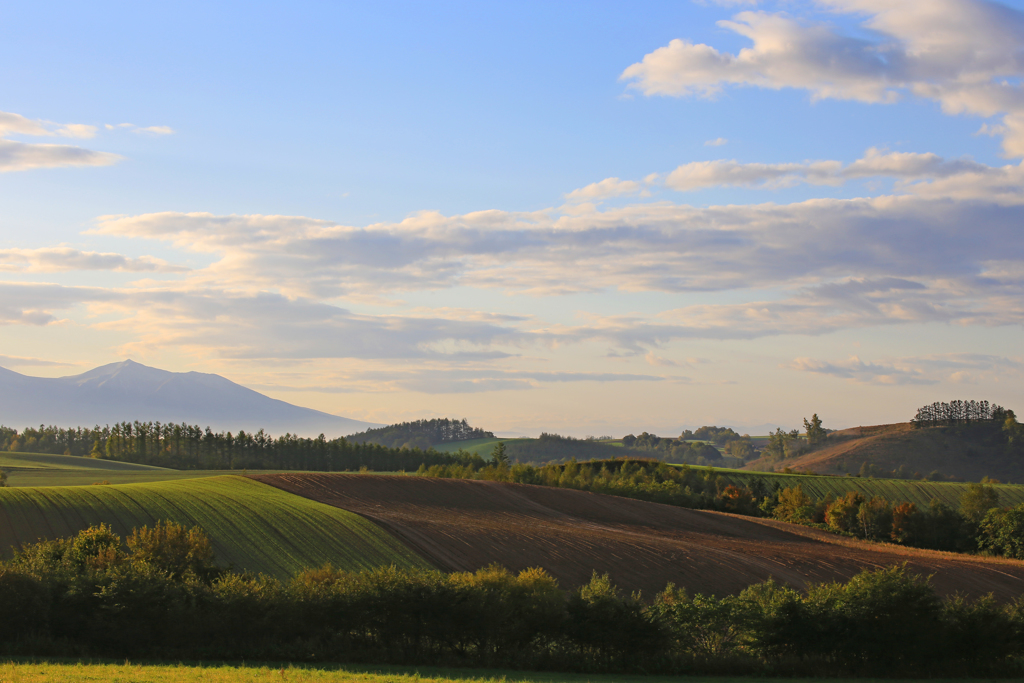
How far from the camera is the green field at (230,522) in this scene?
174 feet

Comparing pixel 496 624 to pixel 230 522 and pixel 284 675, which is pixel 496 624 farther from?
pixel 230 522

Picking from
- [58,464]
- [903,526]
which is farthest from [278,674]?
[58,464]

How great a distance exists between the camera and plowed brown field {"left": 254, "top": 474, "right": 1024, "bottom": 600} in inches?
2314

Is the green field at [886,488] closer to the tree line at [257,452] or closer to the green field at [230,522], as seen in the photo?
the tree line at [257,452]

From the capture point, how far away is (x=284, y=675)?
81.0ft

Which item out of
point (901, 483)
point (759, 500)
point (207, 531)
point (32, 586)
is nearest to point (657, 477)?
point (759, 500)

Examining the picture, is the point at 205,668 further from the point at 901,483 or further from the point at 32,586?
the point at 901,483

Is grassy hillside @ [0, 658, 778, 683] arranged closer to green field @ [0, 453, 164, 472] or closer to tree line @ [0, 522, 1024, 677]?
tree line @ [0, 522, 1024, 677]

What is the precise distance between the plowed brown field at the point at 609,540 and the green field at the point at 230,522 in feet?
10.5

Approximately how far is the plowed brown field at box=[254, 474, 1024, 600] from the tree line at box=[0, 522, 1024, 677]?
22.4 meters

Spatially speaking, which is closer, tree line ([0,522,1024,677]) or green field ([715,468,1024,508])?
tree line ([0,522,1024,677])

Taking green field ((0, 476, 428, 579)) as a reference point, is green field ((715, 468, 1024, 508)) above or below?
below

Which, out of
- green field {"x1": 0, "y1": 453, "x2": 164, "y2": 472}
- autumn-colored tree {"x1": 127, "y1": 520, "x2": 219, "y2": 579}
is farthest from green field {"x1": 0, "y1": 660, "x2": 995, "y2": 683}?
green field {"x1": 0, "y1": 453, "x2": 164, "y2": 472}

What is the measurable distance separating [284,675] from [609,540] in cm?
4462
